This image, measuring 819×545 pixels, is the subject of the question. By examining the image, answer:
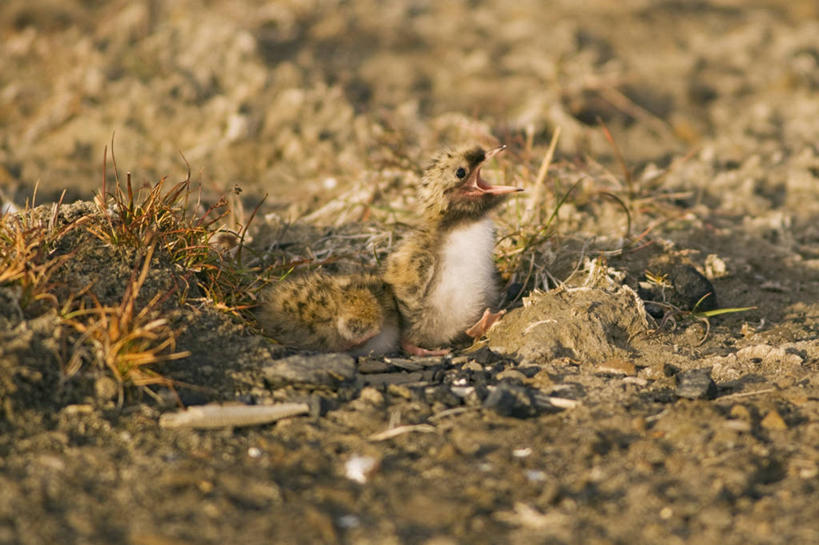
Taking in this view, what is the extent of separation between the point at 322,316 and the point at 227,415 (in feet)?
3.07

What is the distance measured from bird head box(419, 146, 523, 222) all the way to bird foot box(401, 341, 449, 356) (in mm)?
657

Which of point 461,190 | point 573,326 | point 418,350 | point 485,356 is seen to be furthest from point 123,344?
point 573,326

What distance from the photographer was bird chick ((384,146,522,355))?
14.3 feet

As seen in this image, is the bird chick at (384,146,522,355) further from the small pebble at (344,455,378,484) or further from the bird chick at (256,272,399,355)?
the small pebble at (344,455,378,484)

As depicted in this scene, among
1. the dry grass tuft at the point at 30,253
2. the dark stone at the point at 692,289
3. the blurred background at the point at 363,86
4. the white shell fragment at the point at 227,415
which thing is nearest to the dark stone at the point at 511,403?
the white shell fragment at the point at 227,415

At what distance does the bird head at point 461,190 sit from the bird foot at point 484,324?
0.51m

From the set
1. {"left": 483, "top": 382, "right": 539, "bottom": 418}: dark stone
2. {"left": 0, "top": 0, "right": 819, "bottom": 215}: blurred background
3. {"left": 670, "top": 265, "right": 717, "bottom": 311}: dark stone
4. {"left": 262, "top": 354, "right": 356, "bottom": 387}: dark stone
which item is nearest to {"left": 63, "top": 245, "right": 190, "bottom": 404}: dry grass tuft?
{"left": 262, "top": 354, "right": 356, "bottom": 387}: dark stone

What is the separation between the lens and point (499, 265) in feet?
16.6

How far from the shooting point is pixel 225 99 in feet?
24.6

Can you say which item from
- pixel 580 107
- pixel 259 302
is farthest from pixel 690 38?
pixel 259 302

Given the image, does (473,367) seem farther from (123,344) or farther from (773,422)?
(123,344)

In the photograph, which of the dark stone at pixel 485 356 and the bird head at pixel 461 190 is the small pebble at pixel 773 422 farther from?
the bird head at pixel 461 190

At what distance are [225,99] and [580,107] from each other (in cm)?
309

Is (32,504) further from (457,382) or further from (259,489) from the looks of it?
(457,382)
